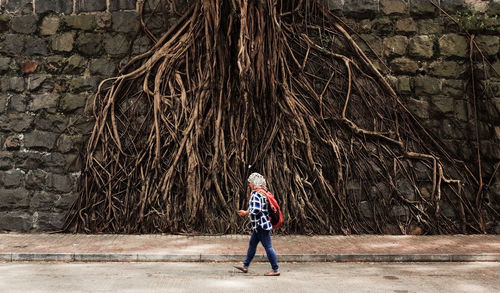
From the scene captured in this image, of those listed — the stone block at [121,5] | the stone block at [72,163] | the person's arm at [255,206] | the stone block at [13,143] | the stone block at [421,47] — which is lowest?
the person's arm at [255,206]

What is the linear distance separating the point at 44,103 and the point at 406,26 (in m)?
7.06

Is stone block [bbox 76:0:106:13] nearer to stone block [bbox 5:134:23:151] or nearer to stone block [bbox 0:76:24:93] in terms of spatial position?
stone block [bbox 0:76:24:93]

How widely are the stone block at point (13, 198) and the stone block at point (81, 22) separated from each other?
3.28 meters

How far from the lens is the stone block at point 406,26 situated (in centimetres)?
1213

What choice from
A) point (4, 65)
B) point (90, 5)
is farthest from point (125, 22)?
point (4, 65)

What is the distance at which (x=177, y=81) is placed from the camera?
11719mm

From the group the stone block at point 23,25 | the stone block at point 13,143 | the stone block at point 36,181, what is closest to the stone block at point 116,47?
the stone block at point 23,25

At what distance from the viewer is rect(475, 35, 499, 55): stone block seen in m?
11.9

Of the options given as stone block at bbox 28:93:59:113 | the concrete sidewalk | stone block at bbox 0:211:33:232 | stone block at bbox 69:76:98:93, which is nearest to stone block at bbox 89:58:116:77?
stone block at bbox 69:76:98:93

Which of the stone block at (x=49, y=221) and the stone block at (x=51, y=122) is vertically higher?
the stone block at (x=51, y=122)

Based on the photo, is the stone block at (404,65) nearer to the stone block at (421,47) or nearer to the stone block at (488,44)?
the stone block at (421,47)

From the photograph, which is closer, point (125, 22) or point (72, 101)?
point (72, 101)

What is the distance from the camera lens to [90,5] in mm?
12078

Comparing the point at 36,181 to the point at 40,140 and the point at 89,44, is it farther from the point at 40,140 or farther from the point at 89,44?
the point at 89,44
